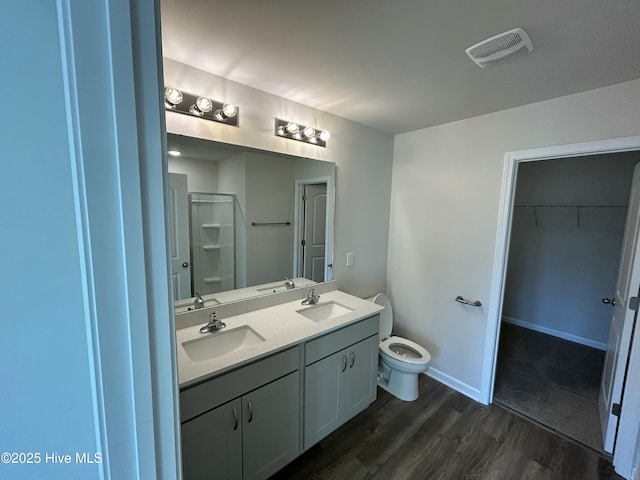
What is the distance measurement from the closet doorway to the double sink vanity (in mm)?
1534

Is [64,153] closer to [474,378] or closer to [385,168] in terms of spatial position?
[385,168]

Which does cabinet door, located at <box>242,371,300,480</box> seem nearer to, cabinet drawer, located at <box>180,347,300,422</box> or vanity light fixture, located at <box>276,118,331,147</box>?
cabinet drawer, located at <box>180,347,300,422</box>

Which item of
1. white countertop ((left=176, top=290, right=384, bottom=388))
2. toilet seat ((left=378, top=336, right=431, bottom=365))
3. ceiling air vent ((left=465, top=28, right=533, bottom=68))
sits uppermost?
ceiling air vent ((left=465, top=28, right=533, bottom=68))

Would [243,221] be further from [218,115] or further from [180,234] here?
[218,115]

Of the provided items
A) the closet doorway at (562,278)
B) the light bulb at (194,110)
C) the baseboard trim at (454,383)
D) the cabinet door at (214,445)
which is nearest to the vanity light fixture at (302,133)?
the light bulb at (194,110)

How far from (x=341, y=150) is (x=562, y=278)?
3337 millimetres

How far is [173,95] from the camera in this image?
146cm

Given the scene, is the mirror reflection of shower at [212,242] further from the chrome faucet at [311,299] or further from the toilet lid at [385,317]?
the toilet lid at [385,317]

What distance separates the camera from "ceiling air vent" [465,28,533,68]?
1.21 m

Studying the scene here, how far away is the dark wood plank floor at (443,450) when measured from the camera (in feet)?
5.45

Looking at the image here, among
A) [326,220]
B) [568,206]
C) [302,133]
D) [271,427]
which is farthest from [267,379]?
[568,206]

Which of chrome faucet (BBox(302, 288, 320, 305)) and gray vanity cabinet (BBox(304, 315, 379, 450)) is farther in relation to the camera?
chrome faucet (BBox(302, 288, 320, 305))

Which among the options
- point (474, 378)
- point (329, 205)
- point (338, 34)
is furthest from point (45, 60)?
point (474, 378)

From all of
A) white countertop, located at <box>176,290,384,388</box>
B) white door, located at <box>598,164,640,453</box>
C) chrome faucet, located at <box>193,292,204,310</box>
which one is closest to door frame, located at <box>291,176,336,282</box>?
white countertop, located at <box>176,290,384,388</box>
